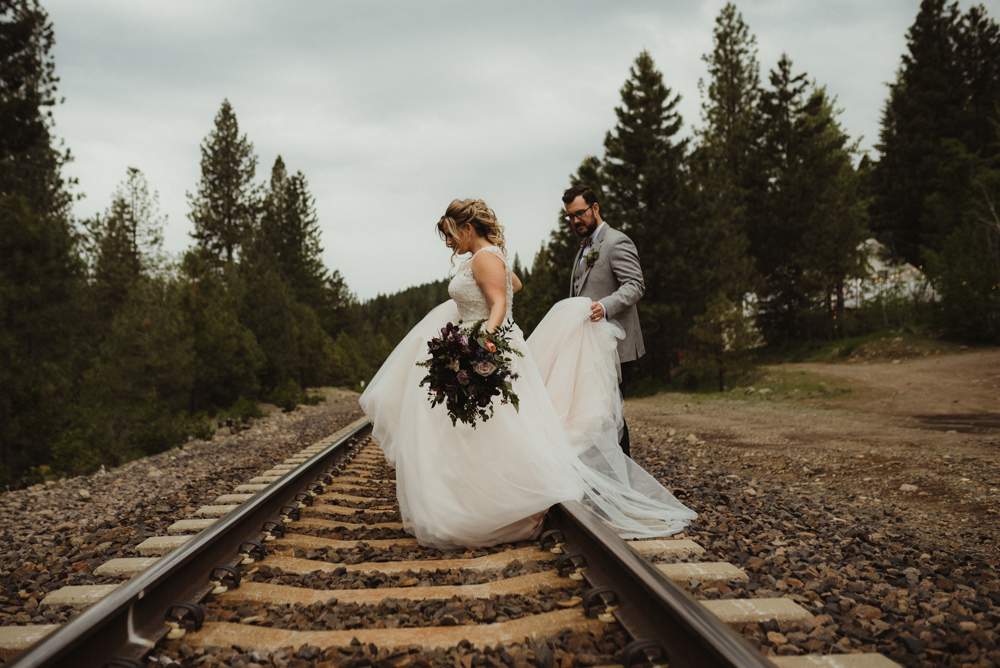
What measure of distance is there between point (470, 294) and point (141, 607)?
8.07ft

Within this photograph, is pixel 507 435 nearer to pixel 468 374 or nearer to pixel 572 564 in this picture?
pixel 468 374

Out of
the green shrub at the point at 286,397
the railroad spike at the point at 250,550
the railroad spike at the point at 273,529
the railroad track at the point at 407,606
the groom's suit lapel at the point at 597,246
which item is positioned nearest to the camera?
the railroad track at the point at 407,606

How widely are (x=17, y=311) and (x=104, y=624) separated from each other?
42.4 feet

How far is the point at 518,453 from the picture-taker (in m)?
3.61

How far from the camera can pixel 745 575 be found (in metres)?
2.84

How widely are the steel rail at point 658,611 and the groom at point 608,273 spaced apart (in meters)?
1.86

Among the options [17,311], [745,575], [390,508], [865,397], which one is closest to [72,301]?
[17,311]

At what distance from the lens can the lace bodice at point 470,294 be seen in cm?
407

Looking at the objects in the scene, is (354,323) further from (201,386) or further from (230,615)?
(230,615)

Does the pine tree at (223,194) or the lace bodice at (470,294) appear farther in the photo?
the pine tree at (223,194)

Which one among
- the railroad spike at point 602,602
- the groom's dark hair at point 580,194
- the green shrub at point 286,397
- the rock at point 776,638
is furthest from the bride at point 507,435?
the green shrub at point 286,397

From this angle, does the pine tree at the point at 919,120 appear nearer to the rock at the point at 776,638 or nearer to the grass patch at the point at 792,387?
the grass patch at the point at 792,387

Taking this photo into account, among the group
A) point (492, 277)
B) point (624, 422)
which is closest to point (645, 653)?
point (492, 277)

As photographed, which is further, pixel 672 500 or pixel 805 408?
pixel 805 408
